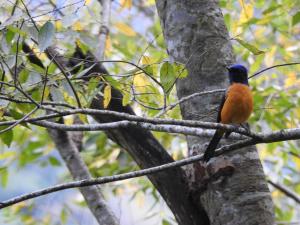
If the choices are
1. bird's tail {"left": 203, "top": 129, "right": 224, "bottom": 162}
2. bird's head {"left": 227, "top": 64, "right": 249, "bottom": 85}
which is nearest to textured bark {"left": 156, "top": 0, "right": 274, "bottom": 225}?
bird's head {"left": 227, "top": 64, "right": 249, "bottom": 85}

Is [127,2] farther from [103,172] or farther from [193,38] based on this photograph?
[103,172]

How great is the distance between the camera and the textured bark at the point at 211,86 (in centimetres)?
323

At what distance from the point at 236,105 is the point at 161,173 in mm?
645

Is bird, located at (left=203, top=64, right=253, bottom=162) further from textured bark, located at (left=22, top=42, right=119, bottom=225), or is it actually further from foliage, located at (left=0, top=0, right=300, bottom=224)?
textured bark, located at (left=22, top=42, right=119, bottom=225)

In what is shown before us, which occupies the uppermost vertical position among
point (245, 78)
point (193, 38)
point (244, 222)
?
point (193, 38)

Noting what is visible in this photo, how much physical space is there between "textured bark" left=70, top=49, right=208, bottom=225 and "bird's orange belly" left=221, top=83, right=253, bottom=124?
0.46m

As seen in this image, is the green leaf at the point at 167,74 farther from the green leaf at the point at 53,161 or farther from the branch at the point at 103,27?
the green leaf at the point at 53,161

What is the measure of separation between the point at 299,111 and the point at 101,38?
6.96ft

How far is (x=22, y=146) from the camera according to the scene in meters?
5.51

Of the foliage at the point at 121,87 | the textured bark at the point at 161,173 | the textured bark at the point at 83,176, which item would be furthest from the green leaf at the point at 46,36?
the textured bark at the point at 83,176

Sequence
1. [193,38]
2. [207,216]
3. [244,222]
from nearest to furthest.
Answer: [244,222] < [207,216] < [193,38]

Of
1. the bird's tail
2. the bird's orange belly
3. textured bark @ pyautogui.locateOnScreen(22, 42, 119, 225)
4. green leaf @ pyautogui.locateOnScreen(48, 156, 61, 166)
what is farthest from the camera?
green leaf @ pyautogui.locateOnScreen(48, 156, 61, 166)

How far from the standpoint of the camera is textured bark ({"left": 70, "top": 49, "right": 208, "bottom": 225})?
11.4 feet

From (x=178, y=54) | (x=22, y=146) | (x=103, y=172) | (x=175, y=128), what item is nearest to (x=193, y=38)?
(x=178, y=54)
